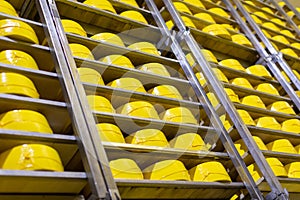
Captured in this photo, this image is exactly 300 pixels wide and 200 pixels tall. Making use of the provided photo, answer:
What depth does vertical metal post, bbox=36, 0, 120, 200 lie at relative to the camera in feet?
4.25

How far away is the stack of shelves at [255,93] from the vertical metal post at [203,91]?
0.12 meters

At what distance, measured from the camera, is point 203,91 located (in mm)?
2182

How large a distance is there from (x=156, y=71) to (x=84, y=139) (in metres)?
0.85

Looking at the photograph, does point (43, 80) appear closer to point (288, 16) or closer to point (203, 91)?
point (203, 91)

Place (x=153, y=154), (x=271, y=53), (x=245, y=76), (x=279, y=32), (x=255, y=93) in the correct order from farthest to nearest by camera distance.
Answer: (x=279, y=32), (x=271, y=53), (x=245, y=76), (x=255, y=93), (x=153, y=154)

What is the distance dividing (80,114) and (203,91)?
2.98 ft

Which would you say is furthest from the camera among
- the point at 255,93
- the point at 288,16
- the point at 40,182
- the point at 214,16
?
the point at 288,16

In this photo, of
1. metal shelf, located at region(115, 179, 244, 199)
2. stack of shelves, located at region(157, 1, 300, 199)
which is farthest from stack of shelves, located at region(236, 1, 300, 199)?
metal shelf, located at region(115, 179, 244, 199)

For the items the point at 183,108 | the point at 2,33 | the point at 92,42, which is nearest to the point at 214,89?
the point at 183,108

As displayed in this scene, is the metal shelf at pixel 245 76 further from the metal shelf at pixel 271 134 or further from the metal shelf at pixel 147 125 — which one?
the metal shelf at pixel 147 125

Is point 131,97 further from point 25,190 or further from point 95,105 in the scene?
point 25,190

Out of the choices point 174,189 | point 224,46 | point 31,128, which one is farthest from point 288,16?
point 31,128

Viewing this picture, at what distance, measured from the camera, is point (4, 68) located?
153 centimetres

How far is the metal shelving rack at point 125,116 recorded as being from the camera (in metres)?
1.36
